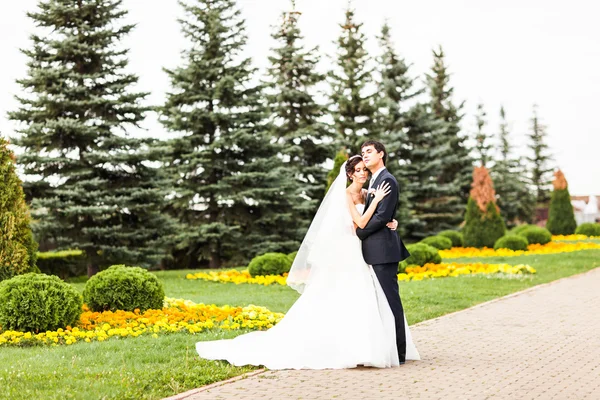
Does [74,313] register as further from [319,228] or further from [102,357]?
[319,228]

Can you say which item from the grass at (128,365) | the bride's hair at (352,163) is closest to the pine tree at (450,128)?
the grass at (128,365)

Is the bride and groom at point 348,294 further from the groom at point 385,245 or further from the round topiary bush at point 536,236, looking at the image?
the round topiary bush at point 536,236

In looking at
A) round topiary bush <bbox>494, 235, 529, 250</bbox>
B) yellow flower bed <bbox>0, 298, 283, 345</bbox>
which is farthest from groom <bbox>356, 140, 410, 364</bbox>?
round topiary bush <bbox>494, 235, 529, 250</bbox>

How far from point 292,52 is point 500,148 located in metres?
34.2

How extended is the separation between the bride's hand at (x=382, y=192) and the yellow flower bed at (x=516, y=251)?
18.0 m

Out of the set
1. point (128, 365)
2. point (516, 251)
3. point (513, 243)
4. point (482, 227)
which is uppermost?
point (482, 227)

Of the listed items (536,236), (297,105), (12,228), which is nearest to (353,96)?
(297,105)

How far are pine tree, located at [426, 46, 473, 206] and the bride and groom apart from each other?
102 feet

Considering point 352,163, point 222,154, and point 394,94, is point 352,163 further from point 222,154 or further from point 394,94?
point 394,94

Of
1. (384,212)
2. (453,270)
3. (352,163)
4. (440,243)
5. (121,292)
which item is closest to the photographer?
(384,212)

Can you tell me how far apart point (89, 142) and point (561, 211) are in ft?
77.7

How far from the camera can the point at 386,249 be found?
742 cm

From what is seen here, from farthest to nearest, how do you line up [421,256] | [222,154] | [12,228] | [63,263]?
[222,154], [63,263], [421,256], [12,228]

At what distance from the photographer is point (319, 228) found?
7.81 m
